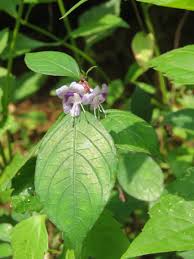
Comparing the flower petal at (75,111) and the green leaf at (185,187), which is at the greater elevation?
the flower petal at (75,111)

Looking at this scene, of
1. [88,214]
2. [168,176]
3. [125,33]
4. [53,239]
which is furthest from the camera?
[125,33]

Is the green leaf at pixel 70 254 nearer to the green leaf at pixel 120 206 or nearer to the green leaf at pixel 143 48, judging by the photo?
the green leaf at pixel 120 206

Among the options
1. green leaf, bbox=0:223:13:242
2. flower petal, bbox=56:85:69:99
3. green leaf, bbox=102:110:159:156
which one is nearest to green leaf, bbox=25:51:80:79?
flower petal, bbox=56:85:69:99

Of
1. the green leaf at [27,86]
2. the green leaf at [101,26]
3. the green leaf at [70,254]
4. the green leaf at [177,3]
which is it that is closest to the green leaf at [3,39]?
the green leaf at [101,26]

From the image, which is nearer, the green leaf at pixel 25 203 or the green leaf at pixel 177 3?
the green leaf at pixel 177 3

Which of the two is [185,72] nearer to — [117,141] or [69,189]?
[117,141]

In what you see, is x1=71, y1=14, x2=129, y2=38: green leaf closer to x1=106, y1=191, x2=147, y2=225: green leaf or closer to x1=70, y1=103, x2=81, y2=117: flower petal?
x1=106, y1=191, x2=147, y2=225: green leaf

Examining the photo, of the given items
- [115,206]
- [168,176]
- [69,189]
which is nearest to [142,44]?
[168,176]
